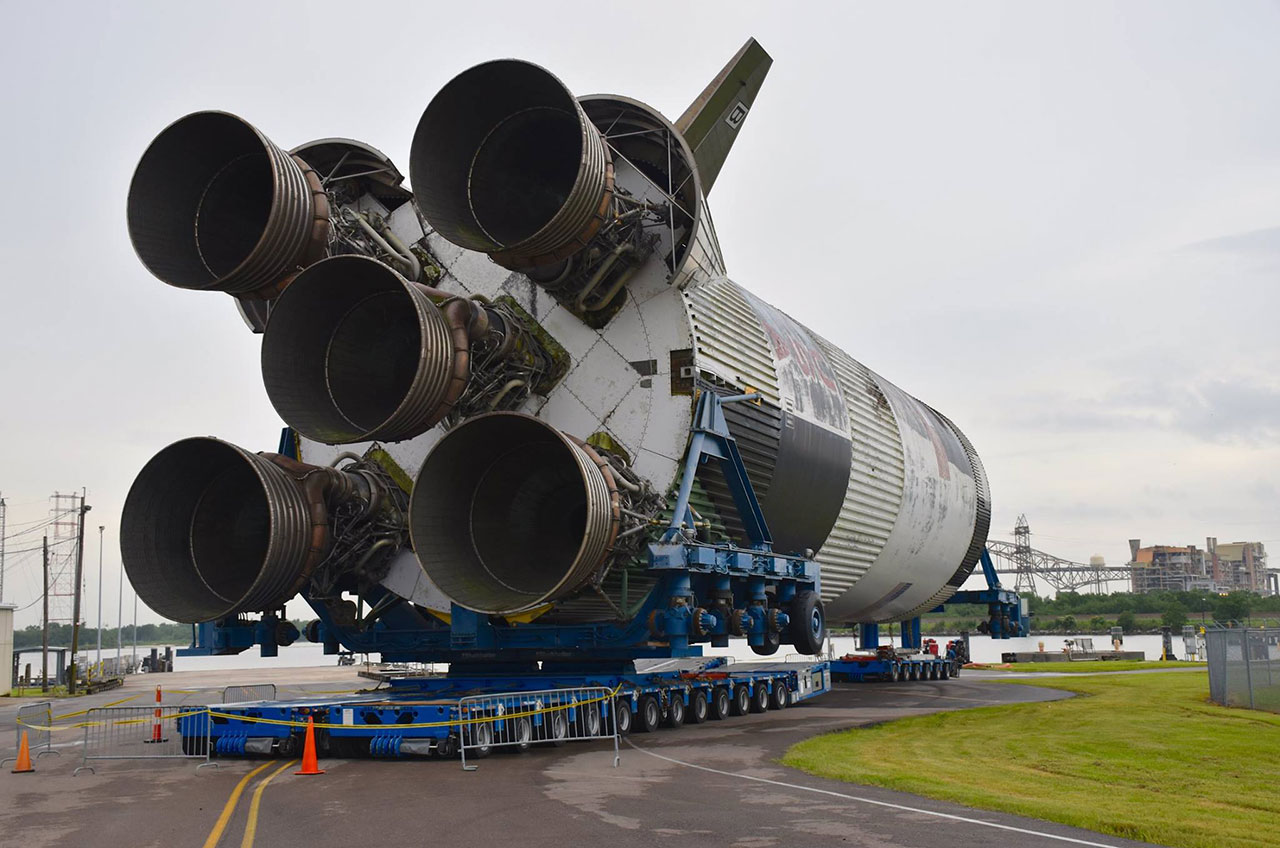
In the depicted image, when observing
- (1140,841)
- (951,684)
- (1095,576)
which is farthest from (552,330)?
(1095,576)

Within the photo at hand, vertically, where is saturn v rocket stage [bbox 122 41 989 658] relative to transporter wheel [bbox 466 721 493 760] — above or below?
above

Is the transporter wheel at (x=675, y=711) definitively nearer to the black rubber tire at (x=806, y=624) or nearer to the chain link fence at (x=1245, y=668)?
the black rubber tire at (x=806, y=624)

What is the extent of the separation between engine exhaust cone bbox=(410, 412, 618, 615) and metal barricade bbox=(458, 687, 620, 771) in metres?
1.21

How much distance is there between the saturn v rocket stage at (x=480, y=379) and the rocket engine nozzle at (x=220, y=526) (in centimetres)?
3

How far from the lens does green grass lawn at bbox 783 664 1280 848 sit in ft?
28.0

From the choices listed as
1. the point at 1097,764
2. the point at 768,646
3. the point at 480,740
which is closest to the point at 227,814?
the point at 480,740

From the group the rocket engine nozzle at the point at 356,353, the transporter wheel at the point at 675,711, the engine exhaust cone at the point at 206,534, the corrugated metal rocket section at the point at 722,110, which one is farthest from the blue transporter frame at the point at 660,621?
the corrugated metal rocket section at the point at 722,110

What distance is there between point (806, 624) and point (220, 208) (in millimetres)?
9368

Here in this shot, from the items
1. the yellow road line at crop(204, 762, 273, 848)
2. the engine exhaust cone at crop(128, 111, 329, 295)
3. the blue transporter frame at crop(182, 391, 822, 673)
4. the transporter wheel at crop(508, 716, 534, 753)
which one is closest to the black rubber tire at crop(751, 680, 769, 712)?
the blue transporter frame at crop(182, 391, 822, 673)

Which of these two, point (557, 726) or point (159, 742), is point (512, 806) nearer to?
point (557, 726)

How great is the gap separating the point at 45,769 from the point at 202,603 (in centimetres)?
246

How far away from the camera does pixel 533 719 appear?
13648 mm

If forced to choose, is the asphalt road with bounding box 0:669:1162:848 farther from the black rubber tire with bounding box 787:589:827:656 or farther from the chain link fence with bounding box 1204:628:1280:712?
the chain link fence with bounding box 1204:628:1280:712

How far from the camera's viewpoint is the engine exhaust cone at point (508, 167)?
494 inches
